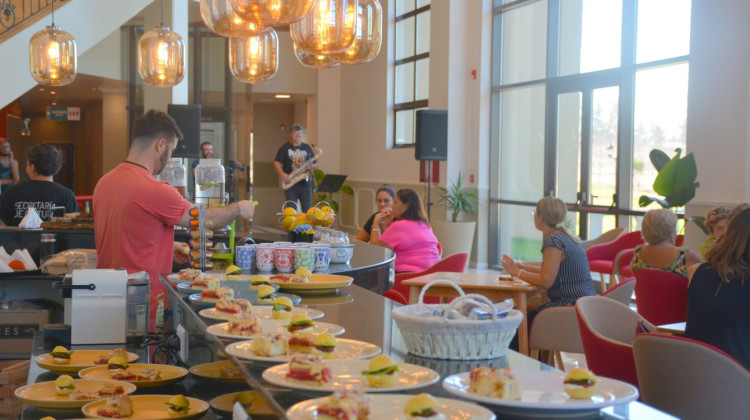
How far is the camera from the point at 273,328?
2.23 metres

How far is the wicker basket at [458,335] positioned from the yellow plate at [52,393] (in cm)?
91

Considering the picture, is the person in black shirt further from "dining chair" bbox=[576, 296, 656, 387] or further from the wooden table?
"dining chair" bbox=[576, 296, 656, 387]

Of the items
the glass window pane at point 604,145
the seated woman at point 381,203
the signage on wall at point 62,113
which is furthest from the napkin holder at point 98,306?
the signage on wall at point 62,113

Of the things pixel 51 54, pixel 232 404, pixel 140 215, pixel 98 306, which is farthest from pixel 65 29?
pixel 232 404

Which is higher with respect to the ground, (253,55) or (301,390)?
(253,55)

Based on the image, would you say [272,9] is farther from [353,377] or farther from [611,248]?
[611,248]

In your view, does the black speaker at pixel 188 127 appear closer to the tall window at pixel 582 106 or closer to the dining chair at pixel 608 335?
the tall window at pixel 582 106

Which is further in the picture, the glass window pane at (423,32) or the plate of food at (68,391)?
the glass window pane at (423,32)

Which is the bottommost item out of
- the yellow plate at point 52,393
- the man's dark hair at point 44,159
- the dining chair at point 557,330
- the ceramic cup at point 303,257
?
the dining chair at point 557,330

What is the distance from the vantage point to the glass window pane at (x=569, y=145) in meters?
10.6

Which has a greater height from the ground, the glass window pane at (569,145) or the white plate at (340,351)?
the glass window pane at (569,145)

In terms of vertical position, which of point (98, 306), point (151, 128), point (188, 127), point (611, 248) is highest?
point (188, 127)

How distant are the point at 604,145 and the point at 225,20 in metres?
7.19

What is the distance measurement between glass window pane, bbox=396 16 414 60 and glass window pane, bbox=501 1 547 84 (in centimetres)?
252
